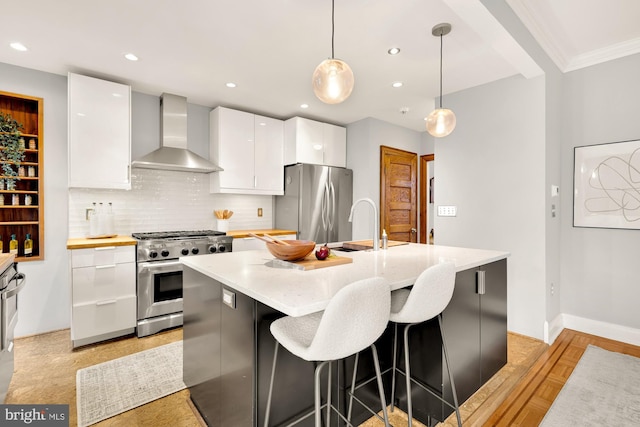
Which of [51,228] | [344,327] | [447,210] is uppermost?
[447,210]

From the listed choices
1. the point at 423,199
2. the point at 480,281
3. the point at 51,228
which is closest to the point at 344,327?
the point at 480,281

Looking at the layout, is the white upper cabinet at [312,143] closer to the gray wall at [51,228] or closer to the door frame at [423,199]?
the door frame at [423,199]

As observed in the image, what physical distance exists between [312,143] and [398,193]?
155 cm

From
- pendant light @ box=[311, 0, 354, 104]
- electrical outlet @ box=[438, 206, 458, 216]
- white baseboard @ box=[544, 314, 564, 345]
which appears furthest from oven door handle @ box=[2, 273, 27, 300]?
white baseboard @ box=[544, 314, 564, 345]

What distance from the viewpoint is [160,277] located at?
3107mm

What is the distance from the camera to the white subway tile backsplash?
10.5ft

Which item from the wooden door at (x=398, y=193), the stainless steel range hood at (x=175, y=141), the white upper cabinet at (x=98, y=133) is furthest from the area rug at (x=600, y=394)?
the white upper cabinet at (x=98, y=133)

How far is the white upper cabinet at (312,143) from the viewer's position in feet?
13.8

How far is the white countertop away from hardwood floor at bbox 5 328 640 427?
2.89 ft

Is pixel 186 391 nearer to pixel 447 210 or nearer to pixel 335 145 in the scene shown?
pixel 447 210

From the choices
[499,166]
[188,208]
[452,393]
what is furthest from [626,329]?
[188,208]

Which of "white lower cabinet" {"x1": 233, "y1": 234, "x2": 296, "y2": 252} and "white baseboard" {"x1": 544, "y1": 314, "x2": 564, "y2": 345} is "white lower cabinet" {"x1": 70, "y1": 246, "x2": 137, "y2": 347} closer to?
"white lower cabinet" {"x1": 233, "y1": 234, "x2": 296, "y2": 252}

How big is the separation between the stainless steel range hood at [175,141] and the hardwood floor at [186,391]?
1765mm

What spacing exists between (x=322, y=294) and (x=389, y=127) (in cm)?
394
